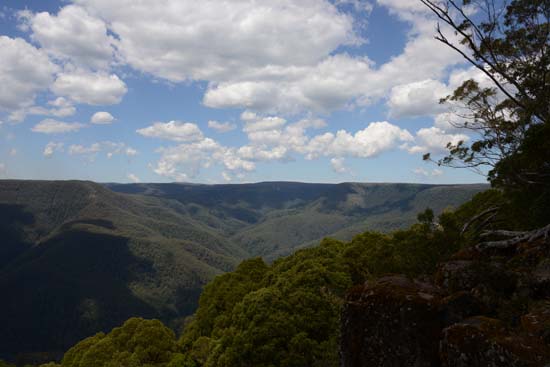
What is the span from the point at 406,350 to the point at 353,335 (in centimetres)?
218

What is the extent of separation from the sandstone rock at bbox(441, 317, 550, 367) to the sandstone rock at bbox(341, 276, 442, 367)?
3.70 ft

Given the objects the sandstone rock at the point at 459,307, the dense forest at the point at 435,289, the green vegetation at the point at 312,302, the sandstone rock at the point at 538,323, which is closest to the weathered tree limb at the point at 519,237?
the dense forest at the point at 435,289

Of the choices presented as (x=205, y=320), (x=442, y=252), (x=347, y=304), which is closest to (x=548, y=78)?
(x=442, y=252)

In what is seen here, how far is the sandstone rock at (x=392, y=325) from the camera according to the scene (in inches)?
512

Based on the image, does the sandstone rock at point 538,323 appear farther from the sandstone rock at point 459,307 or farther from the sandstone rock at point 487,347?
the sandstone rock at point 459,307

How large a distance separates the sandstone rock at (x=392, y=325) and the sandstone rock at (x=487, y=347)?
1.13 m

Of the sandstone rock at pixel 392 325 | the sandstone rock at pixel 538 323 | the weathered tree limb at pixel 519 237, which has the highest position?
the weathered tree limb at pixel 519 237

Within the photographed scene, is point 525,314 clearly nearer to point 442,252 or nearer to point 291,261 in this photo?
point 442,252

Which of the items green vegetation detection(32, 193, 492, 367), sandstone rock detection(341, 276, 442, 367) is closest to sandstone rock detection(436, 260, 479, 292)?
sandstone rock detection(341, 276, 442, 367)

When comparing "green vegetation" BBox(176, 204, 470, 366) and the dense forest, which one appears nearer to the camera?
the dense forest

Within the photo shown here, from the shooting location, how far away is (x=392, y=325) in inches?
535

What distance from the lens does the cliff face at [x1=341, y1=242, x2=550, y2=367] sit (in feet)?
34.8

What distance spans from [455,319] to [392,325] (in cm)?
215

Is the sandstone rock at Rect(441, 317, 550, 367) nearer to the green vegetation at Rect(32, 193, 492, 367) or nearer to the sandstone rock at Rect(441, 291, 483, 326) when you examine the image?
the sandstone rock at Rect(441, 291, 483, 326)
